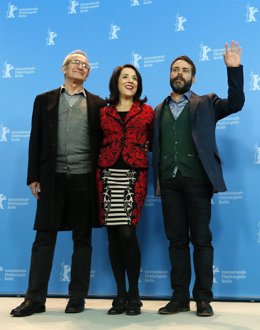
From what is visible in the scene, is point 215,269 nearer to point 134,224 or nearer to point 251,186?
point 251,186

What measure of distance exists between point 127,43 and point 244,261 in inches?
71.0

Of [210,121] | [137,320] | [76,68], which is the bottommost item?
[137,320]

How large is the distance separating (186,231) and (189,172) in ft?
1.15

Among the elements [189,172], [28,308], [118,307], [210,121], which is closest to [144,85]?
[210,121]

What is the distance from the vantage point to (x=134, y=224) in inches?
96.3

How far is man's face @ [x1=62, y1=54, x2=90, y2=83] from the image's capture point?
105 inches

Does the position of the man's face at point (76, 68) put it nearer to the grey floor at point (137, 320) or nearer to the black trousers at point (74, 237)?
the black trousers at point (74, 237)

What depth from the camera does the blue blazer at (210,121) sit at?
239cm

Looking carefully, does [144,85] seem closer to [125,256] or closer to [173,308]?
[125,256]

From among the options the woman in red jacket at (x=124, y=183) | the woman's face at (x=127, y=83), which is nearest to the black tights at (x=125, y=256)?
the woman in red jacket at (x=124, y=183)

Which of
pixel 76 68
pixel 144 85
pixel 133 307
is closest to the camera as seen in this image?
pixel 133 307

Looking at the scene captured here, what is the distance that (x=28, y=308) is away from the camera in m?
2.44

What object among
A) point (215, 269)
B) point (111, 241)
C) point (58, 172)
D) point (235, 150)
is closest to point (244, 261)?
point (215, 269)

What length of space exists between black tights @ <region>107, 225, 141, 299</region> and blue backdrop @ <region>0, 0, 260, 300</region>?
60 centimetres
